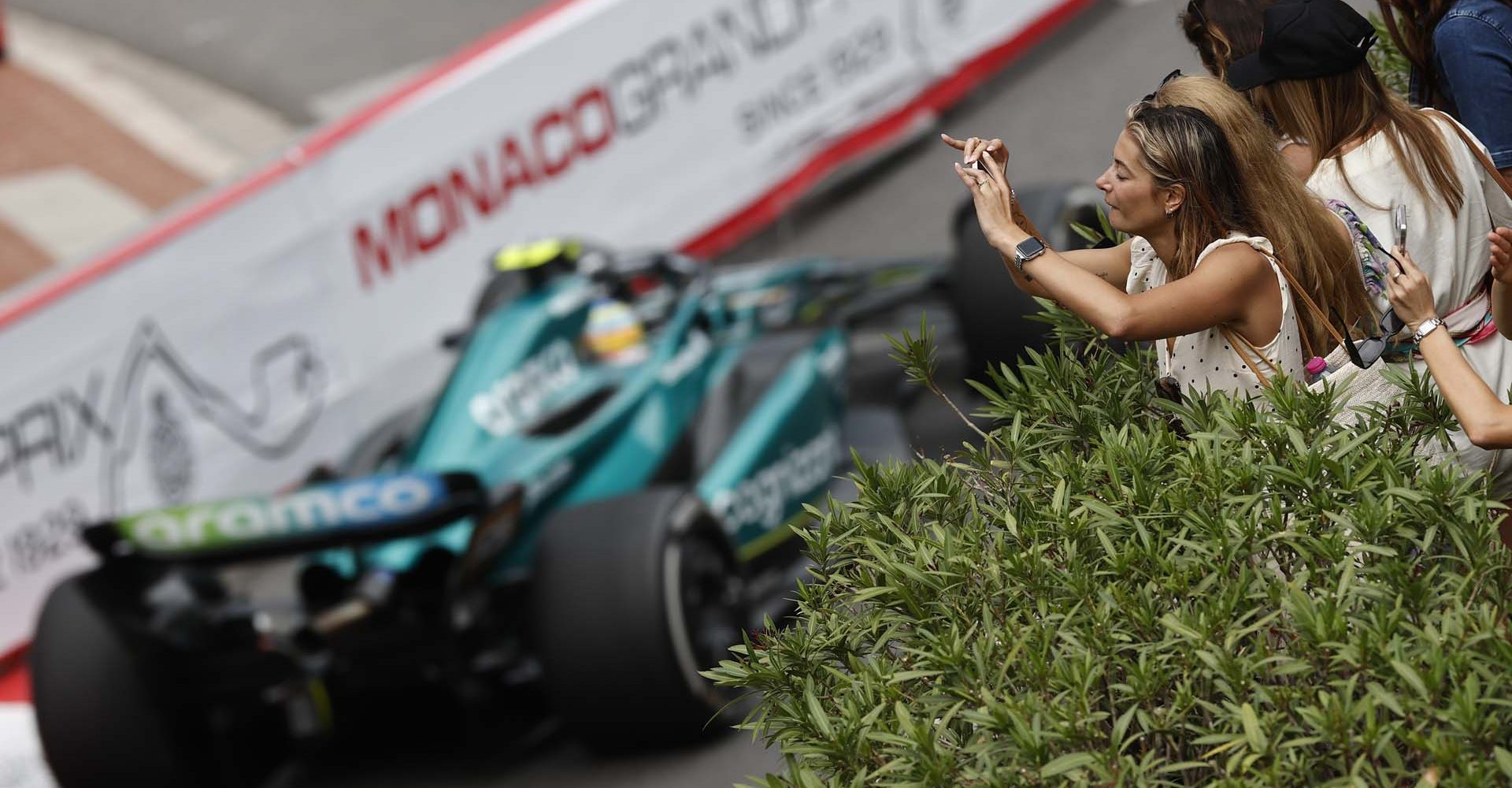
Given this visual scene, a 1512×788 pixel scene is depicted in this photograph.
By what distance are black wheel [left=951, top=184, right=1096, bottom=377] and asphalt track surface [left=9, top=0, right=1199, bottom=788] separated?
36 cm

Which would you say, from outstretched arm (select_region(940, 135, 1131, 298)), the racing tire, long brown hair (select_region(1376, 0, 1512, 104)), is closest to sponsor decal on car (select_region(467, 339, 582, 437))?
the racing tire

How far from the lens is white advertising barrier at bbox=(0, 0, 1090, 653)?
689 cm

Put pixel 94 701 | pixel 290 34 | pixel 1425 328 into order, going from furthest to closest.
A: pixel 290 34 → pixel 94 701 → pixel 1425 328

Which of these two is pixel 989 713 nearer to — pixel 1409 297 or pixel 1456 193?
pixel 1409 297

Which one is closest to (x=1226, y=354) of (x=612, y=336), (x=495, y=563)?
(x=495, y=563)

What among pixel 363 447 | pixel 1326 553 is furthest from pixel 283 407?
pixel 1326 553

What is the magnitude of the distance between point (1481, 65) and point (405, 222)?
592 centimetres

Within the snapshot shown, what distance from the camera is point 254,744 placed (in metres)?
5.71

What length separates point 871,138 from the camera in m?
10.3

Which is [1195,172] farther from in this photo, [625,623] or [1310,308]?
[625,623]

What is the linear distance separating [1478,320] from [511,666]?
326 cm

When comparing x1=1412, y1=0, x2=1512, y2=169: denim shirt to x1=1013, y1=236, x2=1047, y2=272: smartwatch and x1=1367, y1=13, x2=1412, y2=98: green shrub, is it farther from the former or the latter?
x1=1013, y1=236, x2=1047, y2=272: smartwatch

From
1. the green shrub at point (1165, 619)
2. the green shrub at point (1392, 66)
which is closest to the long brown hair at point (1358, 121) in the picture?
the green shrub at point (1165, 619)

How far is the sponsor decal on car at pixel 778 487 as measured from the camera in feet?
19.1
